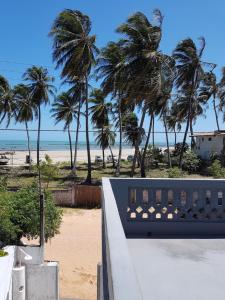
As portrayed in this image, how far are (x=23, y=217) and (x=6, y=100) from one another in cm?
2968

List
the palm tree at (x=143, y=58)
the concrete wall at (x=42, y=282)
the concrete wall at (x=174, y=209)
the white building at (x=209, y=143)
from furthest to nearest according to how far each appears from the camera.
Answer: the white building at (x=209, y=143) → the palm tree at (x=143, y=58) → the concrete wall at (x=42, y=282) → the concrete wall at (x=174, y=209)

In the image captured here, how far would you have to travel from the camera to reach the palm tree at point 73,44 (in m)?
31.5

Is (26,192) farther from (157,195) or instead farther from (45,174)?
(45,174)

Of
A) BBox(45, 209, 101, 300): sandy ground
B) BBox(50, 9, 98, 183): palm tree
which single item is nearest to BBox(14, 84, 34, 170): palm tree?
BBox(50, 9, 98, 183): palm tree

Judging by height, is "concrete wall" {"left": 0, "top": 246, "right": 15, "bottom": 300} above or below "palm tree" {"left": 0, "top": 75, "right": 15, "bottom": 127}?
below

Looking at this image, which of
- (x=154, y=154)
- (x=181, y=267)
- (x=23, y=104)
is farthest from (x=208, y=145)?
(x=181, y=267)

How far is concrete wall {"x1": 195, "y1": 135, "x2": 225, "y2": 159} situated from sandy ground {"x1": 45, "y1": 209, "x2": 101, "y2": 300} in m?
23.0

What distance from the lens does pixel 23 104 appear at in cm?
4522

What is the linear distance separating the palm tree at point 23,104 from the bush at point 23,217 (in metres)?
28.6

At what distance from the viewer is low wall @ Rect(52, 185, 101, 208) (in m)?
24.8

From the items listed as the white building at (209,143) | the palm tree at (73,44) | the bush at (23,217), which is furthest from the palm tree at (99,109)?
the bush at (23,217)

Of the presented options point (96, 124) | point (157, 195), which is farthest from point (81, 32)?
point (157, 195)

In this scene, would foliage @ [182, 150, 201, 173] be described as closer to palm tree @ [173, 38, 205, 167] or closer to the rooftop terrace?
palm tree @ [173, 38, 205, 167]

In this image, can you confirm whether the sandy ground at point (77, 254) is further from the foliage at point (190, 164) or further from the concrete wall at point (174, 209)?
the foliage at point (190, 164)
